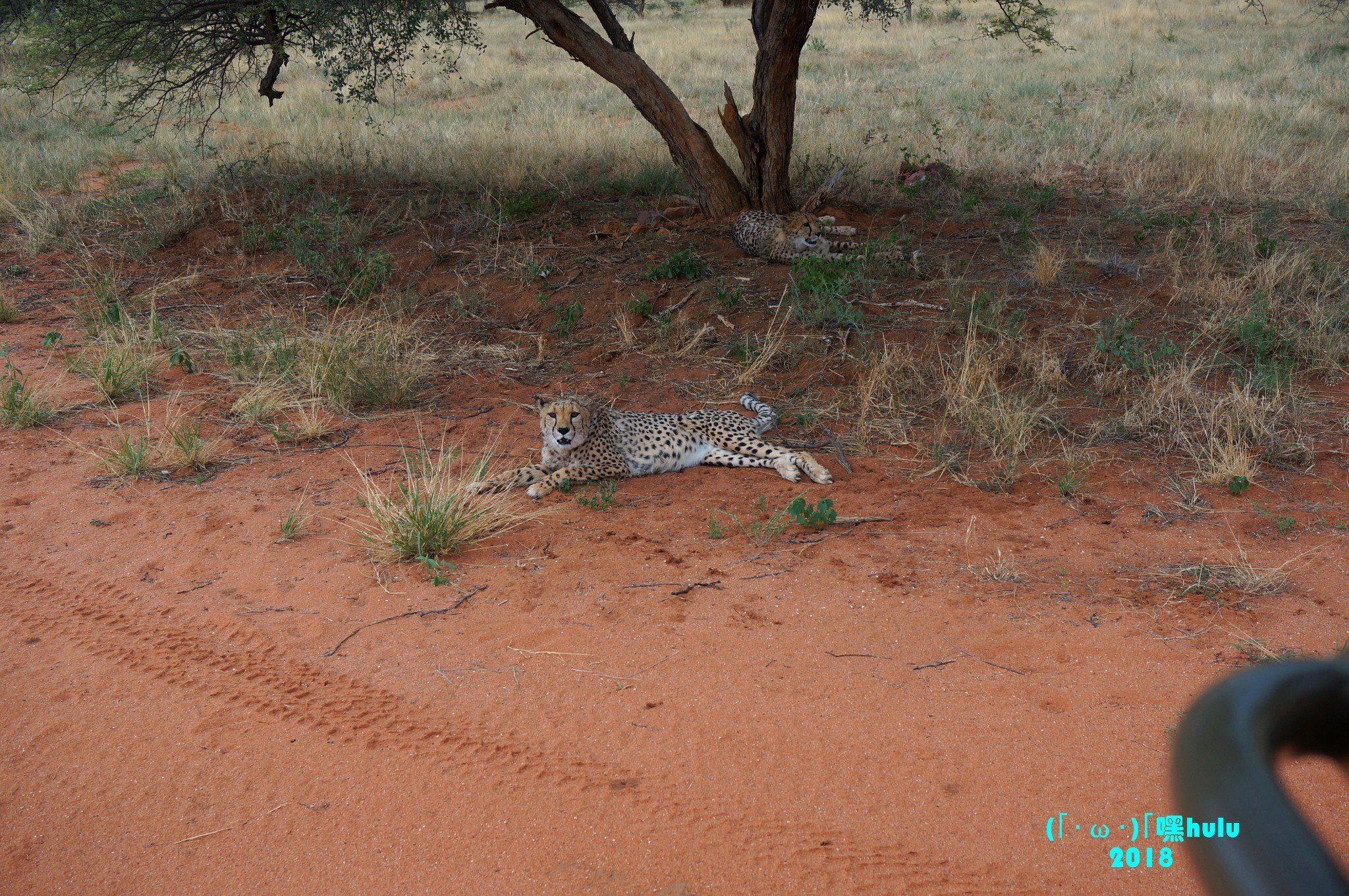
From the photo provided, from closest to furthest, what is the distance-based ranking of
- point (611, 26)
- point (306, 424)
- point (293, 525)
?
1. point (293, 525)
2. point (306, 424)
3. point (611, 26)

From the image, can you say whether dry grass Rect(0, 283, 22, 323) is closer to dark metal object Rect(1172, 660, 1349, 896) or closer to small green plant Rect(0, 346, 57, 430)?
small green plant Rect(0, 346, 57, 430)

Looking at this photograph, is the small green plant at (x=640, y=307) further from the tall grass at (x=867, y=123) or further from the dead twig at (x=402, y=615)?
the dead twig at (x=402, y=615)

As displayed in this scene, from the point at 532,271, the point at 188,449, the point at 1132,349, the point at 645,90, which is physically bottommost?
the point at 188,449

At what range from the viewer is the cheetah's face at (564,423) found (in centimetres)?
539

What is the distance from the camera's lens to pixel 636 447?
5703mm

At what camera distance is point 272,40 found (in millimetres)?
9016

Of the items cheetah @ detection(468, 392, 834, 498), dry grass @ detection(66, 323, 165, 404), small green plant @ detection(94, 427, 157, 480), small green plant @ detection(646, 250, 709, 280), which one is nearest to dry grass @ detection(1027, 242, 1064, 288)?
small green plant @ detection(646, 250, 709, 280)

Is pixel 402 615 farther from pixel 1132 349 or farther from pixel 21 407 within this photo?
pixel 1132 349

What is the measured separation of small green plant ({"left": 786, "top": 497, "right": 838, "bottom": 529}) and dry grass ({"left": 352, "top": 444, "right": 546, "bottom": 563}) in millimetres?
1292

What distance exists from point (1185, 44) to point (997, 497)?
17955 millimetres

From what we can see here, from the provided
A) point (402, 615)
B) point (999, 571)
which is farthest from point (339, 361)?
point (999, 571)

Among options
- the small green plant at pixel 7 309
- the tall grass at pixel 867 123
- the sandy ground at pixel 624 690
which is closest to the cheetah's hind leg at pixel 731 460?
the sandy ground at pixel 624 690

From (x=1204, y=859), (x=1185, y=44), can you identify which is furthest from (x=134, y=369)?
(x=1185, y=44)

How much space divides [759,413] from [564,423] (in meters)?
1.45
